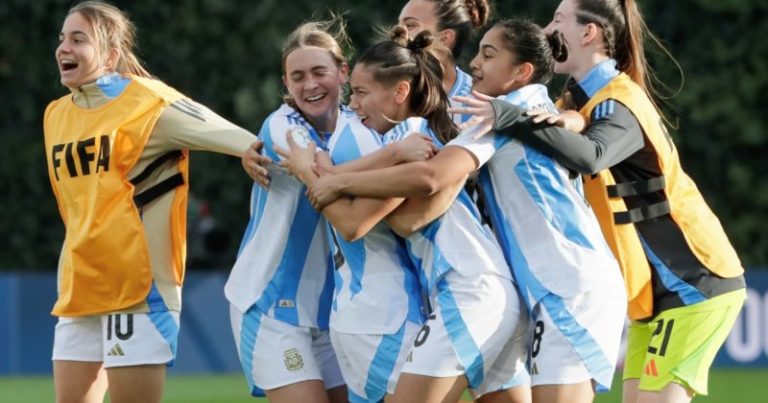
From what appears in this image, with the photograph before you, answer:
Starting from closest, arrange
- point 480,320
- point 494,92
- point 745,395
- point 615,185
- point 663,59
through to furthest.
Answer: point 480,320, point 494,92, point 615,185, point 745,395, point 663,59

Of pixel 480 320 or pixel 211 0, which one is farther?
pixel 211 0

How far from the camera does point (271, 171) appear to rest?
5.59m

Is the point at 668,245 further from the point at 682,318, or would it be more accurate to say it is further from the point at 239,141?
the point at 239,141

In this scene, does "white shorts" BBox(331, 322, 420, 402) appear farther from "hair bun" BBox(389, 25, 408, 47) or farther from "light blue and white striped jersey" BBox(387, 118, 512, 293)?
"hair bun" BBox(389, 25, 408, 47)

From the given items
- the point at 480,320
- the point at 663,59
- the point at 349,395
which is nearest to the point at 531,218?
the point at 480,320

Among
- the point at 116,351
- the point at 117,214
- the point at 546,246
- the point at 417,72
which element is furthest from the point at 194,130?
the point at 546,246

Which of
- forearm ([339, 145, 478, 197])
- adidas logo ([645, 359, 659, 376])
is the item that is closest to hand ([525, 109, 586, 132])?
forearm ([339, 145, 478, 197])

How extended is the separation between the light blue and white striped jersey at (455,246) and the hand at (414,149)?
6 cm

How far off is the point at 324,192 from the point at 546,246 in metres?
0.79

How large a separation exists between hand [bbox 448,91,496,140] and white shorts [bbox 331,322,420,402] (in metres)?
0.70

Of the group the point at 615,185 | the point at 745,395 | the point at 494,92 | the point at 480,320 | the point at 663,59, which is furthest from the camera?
the point at 663,59

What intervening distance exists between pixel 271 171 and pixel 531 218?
1.02 metres

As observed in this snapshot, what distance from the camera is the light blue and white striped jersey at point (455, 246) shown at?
510 cm

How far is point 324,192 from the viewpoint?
5.18 metres
